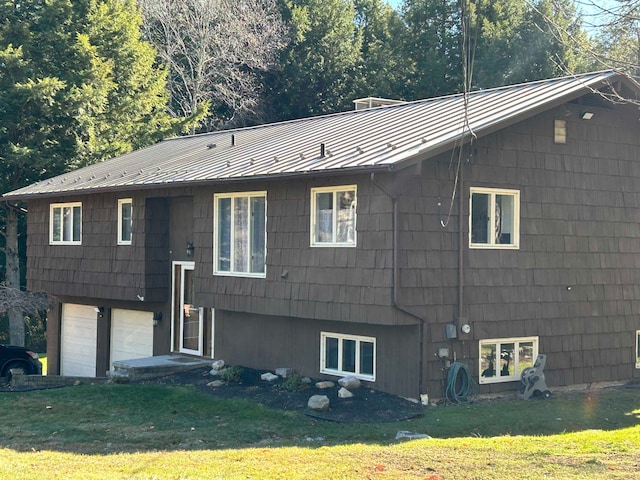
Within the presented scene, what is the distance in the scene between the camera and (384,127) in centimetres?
1546

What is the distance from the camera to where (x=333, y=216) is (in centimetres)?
1352

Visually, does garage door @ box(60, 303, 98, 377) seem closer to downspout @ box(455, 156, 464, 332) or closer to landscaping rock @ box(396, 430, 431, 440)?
downspout @ box(455, 156, 464, 332)

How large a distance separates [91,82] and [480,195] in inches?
661

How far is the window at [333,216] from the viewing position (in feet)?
43.2

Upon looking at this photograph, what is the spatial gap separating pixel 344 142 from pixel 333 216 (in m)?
1.87

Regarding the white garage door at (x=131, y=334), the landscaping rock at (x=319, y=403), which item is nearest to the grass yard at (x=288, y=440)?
the landscaping rock at (x=319, y=403)

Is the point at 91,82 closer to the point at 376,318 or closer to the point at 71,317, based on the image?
the point at 71,317

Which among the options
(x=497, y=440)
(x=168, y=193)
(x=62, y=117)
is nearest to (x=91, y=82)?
(x=62, y=117)

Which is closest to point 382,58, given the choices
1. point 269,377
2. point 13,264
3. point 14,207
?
point 14,207

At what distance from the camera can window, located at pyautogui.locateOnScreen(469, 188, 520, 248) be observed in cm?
1348

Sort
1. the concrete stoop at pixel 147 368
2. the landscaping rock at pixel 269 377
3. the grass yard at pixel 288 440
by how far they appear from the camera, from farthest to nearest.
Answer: the concrete stoop at pixel 147 368 < the landscaping rock at pixel 269 377 < the grass yard at pixel 288 440

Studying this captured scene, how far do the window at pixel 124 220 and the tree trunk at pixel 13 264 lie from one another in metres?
9.53

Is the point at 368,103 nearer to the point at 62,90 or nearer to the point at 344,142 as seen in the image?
the point at 344,142

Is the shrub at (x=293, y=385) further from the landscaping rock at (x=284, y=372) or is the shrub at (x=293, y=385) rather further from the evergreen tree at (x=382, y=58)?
the evergreen tree at (x=382, y=58)
